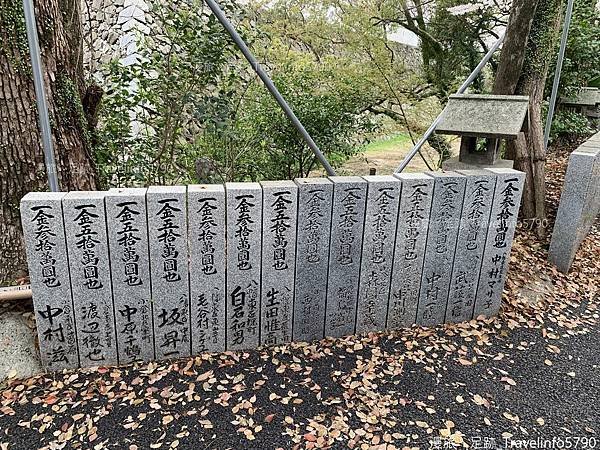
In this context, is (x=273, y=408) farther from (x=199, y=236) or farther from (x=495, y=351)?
(x=495, y=351)

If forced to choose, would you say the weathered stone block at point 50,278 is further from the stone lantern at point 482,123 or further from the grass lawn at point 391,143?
the grass lawn at point 391,143

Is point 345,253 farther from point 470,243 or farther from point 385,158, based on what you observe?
point 385,158

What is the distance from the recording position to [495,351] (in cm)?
331

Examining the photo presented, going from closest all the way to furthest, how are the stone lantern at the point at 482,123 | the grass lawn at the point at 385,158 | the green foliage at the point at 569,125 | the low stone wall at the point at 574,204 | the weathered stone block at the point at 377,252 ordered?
the weathered stone block at the point at 377,252, the stone lantern at the point at 482,123, the low stone wall at the point at 574,204, the grass lawn at the point at 385,158, the green foliage at the point at 569,125

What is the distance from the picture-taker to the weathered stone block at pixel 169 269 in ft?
8.85

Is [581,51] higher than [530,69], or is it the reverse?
[581,51]

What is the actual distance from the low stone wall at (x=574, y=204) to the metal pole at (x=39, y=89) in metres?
4.37

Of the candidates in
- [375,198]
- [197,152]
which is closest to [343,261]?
[375,198]

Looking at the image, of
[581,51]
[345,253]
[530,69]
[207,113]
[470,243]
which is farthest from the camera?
[581,51]

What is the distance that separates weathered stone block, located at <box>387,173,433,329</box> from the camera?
10.4 ft

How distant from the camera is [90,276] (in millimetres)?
2697

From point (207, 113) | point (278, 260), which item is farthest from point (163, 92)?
point (278, 260)

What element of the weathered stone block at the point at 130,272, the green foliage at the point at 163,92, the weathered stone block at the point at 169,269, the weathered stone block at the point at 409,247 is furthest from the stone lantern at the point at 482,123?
the weathered stone block at the point at 130,272

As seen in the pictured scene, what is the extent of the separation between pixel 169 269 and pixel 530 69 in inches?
169
